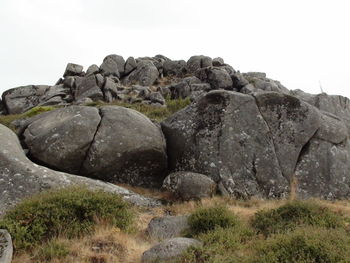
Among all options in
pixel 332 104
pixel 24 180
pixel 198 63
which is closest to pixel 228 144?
pixel 24 180

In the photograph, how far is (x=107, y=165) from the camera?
17531 millimetres

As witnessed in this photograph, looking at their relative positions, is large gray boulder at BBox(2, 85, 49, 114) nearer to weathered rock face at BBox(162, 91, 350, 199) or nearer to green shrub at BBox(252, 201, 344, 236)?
weathered rock face at BBox(162, 91, 350, 199)

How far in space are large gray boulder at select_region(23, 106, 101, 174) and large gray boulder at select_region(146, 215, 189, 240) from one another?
5.70 meters

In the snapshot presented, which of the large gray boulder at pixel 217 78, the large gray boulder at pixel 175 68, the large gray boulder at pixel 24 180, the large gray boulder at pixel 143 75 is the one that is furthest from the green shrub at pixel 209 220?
the large gray boulder at pixel 175 68

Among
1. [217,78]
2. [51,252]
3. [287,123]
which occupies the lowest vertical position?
[51,252]

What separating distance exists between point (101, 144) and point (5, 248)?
8623 millimetres

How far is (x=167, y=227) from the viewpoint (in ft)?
41.9

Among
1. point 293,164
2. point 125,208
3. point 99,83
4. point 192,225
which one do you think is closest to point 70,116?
point 125,208

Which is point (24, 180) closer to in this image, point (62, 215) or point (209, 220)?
point (62, 215)

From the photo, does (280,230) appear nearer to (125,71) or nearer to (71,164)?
(71,164)

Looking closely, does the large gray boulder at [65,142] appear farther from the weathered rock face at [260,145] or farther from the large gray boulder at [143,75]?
the large gray boulder at [143,75]

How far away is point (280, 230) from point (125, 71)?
2112 inches

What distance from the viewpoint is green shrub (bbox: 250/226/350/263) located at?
885 cm

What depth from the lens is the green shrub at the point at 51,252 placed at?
9625 mm
